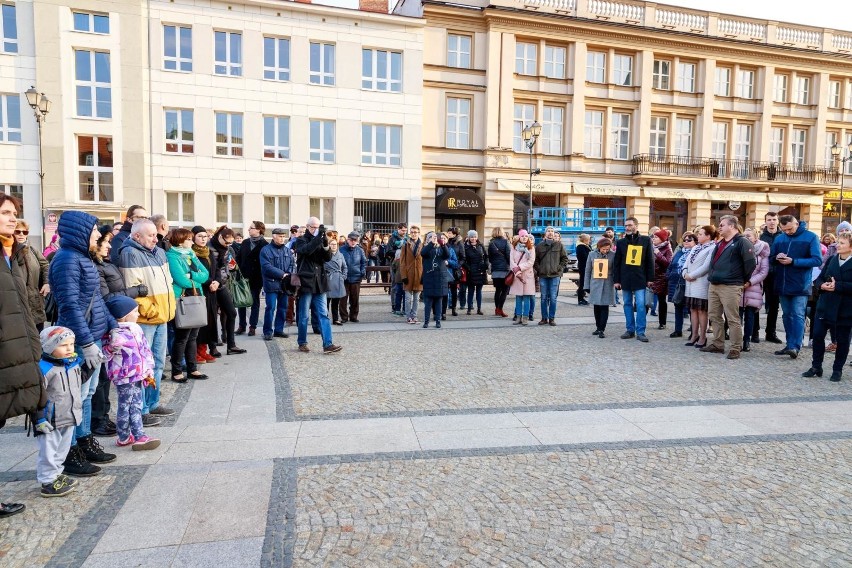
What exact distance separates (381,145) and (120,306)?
23833mm

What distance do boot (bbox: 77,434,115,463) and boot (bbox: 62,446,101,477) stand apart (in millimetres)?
78

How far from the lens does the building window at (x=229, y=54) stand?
82.7ft

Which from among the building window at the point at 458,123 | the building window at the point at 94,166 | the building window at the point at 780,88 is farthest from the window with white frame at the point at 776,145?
Result: the building window at the point at 94,166

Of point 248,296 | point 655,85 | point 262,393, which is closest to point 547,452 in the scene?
point 262,393

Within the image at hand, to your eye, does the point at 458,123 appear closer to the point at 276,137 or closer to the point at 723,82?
the point at 276,137

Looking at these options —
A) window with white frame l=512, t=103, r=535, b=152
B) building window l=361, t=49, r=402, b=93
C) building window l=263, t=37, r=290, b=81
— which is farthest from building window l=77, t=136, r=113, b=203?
window with white frame l=512, t=103, r=535, b=152

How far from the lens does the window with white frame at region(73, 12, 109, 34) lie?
23625mm

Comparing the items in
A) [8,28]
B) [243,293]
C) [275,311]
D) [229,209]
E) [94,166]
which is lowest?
[275,311]

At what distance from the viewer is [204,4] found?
24.5 m

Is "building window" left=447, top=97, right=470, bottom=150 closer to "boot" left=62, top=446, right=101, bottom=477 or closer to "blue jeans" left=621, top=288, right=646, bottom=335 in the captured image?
"blue jeans" left=621, top=288, right=646, bottom=335

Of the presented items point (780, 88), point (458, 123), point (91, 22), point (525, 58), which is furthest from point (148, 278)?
point (780, 88)

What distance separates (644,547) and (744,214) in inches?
1418

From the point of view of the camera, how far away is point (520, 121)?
96.6 feet

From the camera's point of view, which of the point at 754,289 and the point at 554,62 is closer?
the point at 754,289
